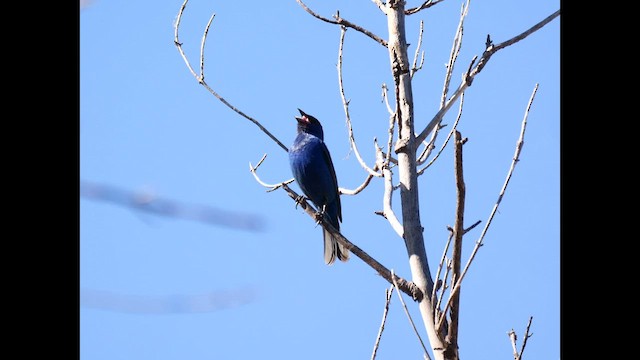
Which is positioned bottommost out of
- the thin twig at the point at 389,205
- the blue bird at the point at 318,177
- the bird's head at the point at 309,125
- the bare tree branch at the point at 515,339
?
the bare tree branch at the point at 515,339

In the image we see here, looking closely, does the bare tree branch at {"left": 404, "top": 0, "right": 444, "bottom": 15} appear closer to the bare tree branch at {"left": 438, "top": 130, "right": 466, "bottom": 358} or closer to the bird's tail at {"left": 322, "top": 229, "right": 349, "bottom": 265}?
the bare tree branch at {"left": 438, "top": 130, "right": 466, "bottom": 358}

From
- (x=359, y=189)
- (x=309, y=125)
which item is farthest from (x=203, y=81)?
(x=309, y=125)

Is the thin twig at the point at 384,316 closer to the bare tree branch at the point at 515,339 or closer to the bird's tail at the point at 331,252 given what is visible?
the bare tree branch at the point at 515,339

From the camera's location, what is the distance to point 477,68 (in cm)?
396

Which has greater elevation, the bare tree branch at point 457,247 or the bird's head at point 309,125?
the bird's head at point 309,125

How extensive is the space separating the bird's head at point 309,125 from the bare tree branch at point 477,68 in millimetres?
3364

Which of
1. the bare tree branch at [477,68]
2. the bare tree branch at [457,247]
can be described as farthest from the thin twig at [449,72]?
the bare tree branch at [457,247]

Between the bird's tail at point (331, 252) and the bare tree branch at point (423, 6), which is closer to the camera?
the bare tree branch at point (423, 6)

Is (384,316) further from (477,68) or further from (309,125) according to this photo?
(309,125)

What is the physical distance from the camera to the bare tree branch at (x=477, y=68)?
156 inches

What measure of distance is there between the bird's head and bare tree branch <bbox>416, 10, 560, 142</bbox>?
336cm

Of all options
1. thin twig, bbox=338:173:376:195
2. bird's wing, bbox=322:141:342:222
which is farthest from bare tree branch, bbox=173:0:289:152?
bird's wing, bbox=322:141:342:222
